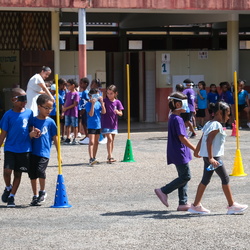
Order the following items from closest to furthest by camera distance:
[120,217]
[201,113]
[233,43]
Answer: [120,217] < [201,113] < [233,43]

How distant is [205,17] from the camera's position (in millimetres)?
25109

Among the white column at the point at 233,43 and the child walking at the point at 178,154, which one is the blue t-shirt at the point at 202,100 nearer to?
the white column at the point at 233,43

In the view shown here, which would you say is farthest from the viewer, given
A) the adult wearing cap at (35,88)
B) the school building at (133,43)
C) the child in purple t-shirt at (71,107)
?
the school building at (133,43)

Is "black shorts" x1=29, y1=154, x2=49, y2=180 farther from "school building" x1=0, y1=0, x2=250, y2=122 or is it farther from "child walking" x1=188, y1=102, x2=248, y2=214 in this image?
"school building" x1=0, y1=0, x2=250, y2=122

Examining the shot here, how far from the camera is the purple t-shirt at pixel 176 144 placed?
9.63m

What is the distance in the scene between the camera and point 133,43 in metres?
28.2

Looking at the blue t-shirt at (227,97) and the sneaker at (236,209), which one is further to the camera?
the blue t-shirt at (227,97)

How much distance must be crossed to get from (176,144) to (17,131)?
1.99 m

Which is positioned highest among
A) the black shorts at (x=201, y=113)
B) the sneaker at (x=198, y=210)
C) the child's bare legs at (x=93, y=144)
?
the black shorts at (x=201, y=113)

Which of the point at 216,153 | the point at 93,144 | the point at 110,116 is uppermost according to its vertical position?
the point at 110,116

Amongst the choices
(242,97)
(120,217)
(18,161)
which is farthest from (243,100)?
(120,217)

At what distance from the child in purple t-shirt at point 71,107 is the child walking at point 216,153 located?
28.5 ft

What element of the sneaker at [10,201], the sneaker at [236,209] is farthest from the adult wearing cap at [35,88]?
the sneaker at [236,209]

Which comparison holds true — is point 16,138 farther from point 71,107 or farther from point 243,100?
point 243,100
